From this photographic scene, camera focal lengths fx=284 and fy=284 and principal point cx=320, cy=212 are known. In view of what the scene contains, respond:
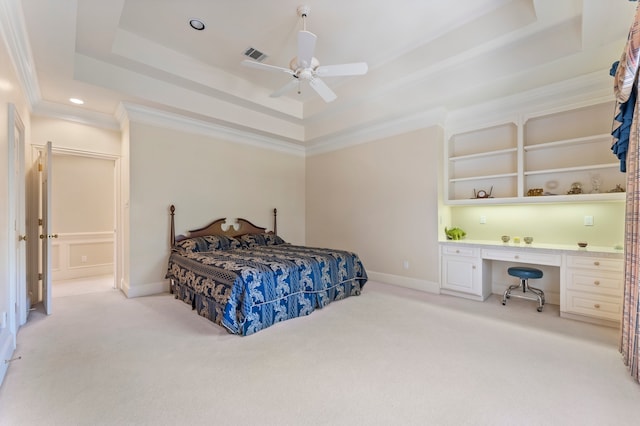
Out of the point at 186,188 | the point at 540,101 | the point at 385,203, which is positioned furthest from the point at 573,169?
the point at 186,188

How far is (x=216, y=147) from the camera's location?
16.7 feet

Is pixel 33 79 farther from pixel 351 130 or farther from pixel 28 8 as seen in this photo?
pixel 351 130

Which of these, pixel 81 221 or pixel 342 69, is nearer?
pixel 342 69

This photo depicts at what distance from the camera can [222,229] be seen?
5113 millimetres

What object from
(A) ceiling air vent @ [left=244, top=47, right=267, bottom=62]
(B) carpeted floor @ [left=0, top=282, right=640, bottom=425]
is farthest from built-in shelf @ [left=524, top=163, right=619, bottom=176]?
(A) ceiling air vent @ [left=244, top=47, right=267, bottom=62]

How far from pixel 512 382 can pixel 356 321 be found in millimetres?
1522

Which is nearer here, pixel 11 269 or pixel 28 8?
pixel 28 8

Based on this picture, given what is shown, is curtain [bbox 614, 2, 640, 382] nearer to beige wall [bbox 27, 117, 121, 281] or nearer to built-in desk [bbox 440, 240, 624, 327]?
built-in desk [bbox 440, 240, 624, 327]

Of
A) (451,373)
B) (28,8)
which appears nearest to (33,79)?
(28,8)

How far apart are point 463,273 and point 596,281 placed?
4.55 ft

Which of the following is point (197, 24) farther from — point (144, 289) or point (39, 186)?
point (144, 289)

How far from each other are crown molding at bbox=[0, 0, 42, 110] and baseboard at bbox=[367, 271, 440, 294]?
5.21 metres

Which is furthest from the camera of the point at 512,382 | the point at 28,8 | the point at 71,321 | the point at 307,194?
the point at 307,194

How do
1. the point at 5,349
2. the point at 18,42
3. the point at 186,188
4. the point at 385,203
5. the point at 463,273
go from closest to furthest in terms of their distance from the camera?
the point at 5,349 < the point at 18,42 < the point at 463,273 < the point at 186,188 < the point at 385,203
